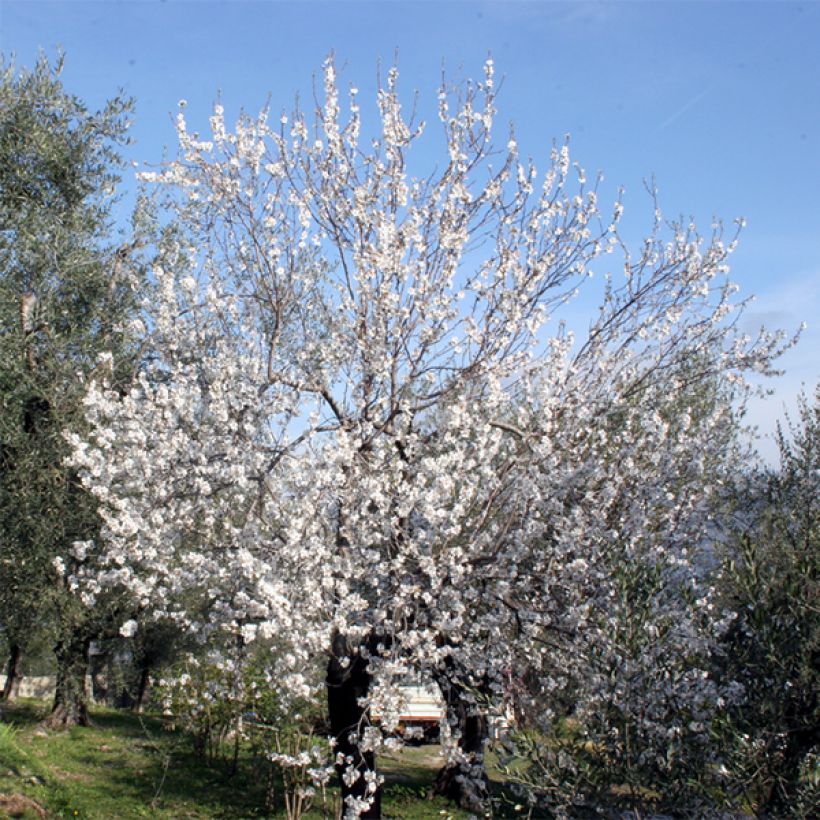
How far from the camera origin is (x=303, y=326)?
11.8 metres

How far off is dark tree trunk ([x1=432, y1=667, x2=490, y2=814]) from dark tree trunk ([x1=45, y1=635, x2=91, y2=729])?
7745 millimetres

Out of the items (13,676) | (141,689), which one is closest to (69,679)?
(13,676)

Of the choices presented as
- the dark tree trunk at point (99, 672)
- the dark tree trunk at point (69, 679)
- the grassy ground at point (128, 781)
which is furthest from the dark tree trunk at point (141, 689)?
the dark tree trunk at point (69, 679)

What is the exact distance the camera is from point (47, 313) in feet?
42.4

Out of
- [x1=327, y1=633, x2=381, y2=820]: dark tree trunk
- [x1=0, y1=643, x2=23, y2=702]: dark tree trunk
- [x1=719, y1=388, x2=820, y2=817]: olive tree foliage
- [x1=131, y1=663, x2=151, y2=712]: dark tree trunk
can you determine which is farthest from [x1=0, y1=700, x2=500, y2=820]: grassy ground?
[x1=719, y1=388, x2=820, y2=817]: olive tree foliage

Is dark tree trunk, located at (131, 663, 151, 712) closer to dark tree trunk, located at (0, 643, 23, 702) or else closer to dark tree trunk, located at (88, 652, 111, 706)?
dark tree trunk, located at (88, 652, 111, 706)

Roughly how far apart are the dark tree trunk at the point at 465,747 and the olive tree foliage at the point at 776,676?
3106 millimetres

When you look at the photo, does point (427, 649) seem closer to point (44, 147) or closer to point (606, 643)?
point (606, 643)

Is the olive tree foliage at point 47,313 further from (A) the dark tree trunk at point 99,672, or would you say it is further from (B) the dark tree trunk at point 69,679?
(A) the dark tree trunk at point 99,672

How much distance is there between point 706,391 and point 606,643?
9794mm

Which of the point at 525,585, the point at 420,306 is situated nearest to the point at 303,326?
the point at 420,306

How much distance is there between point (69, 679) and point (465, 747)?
8.37m

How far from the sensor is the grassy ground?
1226cm

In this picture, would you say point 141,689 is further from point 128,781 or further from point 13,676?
point 128,781
